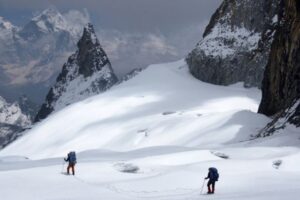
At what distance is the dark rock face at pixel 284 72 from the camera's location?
4922cm

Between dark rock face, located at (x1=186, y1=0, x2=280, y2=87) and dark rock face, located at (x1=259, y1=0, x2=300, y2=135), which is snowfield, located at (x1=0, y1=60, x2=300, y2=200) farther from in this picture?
dark rock face, located at (x1=186, y1=0, x2=280, y2=87)

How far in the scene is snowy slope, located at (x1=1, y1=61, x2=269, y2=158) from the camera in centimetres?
6184

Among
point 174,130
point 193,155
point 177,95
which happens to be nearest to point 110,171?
point 193,155

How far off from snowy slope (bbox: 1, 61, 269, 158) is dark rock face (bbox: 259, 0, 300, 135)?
2712mm

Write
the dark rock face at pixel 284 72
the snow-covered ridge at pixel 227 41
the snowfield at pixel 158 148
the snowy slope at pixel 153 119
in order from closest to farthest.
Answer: the snowfield at pixel 158 148 < the dark rock face at pixel 284 72 < the snowy slope at pixel 153 119 < the snow-covered ridge at pixel 227 41

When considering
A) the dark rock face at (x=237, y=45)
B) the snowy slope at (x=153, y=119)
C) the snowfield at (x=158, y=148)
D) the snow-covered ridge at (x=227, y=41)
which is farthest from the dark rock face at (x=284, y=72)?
the snow-covered ridge at (x=227, y=41)

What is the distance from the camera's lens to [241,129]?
56531mm

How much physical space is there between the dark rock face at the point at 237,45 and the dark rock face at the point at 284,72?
32.7 m

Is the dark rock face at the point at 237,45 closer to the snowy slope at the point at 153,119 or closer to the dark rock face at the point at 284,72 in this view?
the snowy slope at the point at 153,119

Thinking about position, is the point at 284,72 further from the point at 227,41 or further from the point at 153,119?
the point at 227,41

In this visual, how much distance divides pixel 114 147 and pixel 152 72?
44.3m

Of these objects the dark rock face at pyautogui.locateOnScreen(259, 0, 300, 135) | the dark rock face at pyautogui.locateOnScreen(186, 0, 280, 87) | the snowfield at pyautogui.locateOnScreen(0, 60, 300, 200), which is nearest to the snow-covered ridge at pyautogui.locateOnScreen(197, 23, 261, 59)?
the dark rock face at pyautogui.locateOnScreen(186, 0, 280, 87)

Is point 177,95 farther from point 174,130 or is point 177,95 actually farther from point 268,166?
point 268,166

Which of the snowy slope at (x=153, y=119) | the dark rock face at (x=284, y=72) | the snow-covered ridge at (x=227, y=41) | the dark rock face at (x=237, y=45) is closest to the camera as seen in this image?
the dark rock face at (x=284, y=72)
